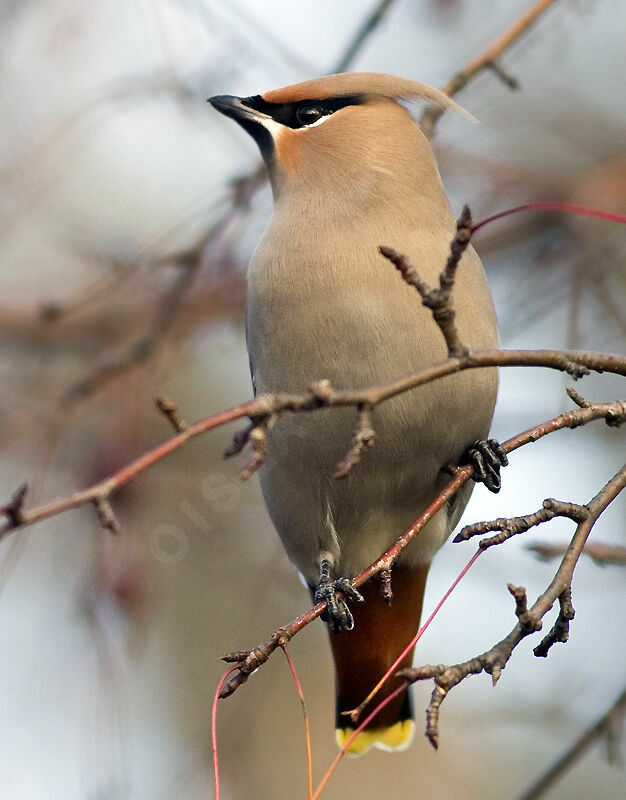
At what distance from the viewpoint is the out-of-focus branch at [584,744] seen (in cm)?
315

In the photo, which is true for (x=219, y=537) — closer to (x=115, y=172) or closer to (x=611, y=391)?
(x=611, y=391)

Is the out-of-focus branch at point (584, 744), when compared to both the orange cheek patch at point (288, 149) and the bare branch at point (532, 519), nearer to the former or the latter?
the bare branch at point (532, 519)

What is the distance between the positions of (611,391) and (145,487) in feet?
7.71

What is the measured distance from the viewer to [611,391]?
206 inches

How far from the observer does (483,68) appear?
3.89m

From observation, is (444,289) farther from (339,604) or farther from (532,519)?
(339,604)

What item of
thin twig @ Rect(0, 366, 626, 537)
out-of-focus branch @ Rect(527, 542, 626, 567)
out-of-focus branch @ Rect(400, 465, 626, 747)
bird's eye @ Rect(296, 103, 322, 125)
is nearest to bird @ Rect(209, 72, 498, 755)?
bird's eye @ Rect(296, 103, 322, 125)

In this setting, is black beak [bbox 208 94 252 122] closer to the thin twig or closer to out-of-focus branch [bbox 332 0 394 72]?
out-of-focus branch [bbox 332 0 394 72]

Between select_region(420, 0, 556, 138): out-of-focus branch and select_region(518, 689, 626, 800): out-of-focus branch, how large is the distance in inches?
75.2

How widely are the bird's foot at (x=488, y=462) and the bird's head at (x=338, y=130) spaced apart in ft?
2.65

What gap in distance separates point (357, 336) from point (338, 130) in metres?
0.86

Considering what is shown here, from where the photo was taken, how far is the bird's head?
11.5 feet

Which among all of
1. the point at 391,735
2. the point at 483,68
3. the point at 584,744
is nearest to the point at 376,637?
the point at 391,735

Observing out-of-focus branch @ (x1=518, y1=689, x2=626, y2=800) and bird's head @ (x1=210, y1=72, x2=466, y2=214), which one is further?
bird's head @ (x1=210, y1=72, x2=466, y2=214)
